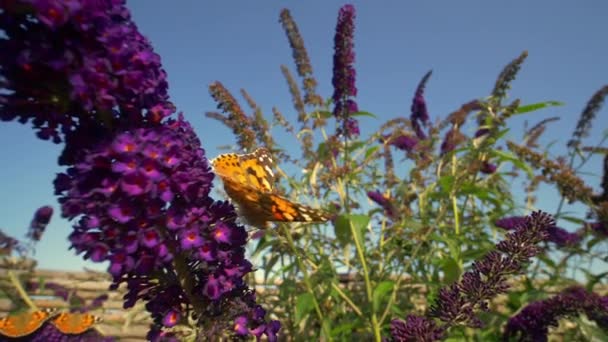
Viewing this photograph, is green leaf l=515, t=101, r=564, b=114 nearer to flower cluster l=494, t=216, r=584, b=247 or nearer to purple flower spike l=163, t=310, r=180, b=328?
flower cluster l=494, t=216, r=584, b=247

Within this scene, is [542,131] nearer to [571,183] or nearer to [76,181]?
[571,183]

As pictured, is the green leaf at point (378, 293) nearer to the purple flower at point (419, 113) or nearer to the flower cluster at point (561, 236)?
the flower cluster at point (561, 236)

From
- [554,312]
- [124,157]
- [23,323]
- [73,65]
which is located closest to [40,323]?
[23,323]

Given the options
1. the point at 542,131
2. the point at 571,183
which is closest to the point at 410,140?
the point at 542,131

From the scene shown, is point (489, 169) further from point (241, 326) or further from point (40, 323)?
point (40, 323)

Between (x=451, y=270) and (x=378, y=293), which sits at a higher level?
(x=451, y=270)

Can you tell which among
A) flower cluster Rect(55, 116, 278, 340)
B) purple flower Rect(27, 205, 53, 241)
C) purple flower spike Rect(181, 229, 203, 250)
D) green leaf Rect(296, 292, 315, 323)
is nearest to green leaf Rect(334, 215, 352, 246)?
green leaf Rect(296, 292, 315, 323)
